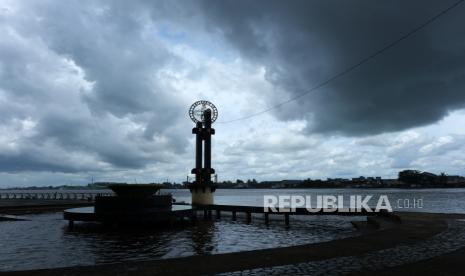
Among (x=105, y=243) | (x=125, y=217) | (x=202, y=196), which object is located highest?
(x=202, y=196)

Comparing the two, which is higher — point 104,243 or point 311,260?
point 311,260

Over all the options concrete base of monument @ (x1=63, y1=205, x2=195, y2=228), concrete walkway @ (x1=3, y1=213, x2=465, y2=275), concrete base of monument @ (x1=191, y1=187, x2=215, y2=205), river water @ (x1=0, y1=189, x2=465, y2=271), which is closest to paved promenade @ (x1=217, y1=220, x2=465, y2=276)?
concrete walkway @ (x1=3, y1=213, x2=465, y2=275)

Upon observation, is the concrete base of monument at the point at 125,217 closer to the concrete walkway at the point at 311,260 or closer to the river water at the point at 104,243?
the river water at the point at 104,243

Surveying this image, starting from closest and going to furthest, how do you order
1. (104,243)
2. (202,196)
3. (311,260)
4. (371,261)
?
(371,261)
(311,260)
(104,243)
(202,196)

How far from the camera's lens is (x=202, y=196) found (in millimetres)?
55125

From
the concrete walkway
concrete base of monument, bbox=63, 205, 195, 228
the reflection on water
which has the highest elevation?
the concrete walkway

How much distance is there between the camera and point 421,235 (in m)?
19.1

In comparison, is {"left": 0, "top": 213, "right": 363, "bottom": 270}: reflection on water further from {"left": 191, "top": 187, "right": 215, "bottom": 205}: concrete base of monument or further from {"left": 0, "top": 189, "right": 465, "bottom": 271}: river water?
{"left": 191, "top": 187, "right": 215, "bottom": 205}: concrete base of monument

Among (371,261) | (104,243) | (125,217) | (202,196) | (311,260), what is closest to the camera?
(371,261)

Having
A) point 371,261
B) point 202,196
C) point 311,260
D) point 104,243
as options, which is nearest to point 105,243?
point 104,243

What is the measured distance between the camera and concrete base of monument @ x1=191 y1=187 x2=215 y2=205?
54938mm

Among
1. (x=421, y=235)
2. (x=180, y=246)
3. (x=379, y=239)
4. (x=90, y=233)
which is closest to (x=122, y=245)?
(x=180, y=246)

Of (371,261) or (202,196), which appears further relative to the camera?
(202,196)

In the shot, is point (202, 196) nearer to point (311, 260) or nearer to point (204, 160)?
point (204, 160)
